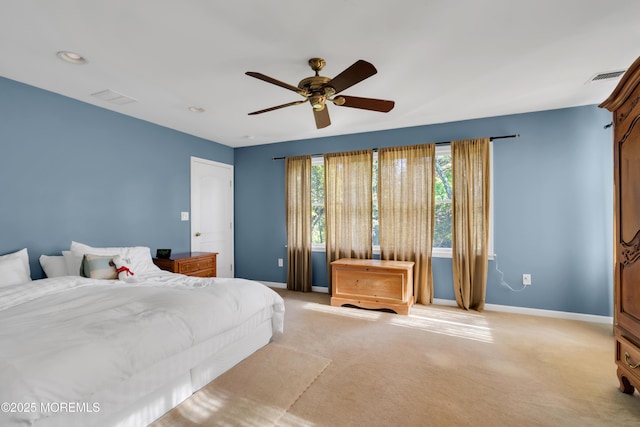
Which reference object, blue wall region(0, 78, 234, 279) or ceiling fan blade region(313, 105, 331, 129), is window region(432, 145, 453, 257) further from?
blue wall region(0, 78, 234, 279)

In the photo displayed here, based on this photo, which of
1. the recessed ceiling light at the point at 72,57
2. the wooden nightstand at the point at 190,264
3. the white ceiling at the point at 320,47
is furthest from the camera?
the wooden nightstand at the point at 190,264

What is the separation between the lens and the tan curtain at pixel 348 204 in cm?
457

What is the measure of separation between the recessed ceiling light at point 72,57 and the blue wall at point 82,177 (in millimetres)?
888

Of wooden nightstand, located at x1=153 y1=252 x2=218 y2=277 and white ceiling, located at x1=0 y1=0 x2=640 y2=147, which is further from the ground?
white ceiling, located at x1=0 y1=0 x2=640 y2=147

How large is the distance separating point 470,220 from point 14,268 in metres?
4.70

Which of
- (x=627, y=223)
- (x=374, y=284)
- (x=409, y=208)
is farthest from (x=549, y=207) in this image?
(x=374, y=284)

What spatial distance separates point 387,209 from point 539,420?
2.90 meters

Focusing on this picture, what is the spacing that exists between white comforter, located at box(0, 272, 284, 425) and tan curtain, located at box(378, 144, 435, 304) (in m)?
2.23

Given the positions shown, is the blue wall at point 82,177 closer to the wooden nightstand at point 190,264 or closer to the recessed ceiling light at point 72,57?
the wooden nightstand at point 190,264

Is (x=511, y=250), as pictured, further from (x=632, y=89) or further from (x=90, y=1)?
(x=90, y=1)

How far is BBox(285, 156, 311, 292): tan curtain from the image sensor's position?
494 centimetres

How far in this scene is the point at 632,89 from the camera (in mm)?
1958

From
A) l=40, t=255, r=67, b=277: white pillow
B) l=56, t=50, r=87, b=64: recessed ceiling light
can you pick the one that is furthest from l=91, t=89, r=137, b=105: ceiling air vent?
l=40, t=255, r=67, b=277: white pillow

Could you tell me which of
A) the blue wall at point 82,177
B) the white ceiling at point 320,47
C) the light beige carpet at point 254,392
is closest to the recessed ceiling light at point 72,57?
the white ceiling at point 320,47
